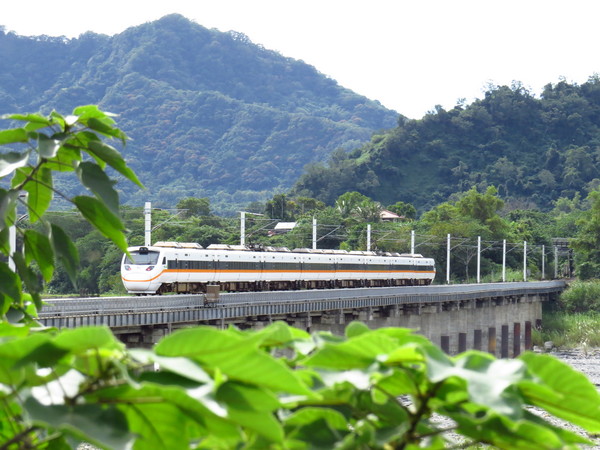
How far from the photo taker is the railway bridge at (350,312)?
25703 mm

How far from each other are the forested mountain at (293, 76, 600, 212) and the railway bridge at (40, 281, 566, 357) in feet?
234

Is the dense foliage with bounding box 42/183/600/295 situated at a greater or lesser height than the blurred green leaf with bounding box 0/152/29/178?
lesser

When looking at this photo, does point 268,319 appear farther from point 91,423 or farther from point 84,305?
point 91,423

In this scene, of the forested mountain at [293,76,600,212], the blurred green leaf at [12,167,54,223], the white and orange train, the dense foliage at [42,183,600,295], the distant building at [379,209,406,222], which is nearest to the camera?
the blurred green leaf at [12,167,54,223]

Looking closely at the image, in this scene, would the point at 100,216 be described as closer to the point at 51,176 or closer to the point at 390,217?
the point at 51,176

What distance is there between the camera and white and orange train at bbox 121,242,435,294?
34.7 metres

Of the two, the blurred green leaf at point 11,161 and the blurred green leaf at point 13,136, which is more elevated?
the blurred green leaf at point 13,136

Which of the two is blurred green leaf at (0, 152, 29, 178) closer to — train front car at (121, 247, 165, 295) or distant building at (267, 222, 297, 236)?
train front car at (121, 247, 165, 295)

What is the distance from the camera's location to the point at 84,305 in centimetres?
2470

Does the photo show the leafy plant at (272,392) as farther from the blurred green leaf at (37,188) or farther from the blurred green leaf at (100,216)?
the blurred green leaf at (37,188)

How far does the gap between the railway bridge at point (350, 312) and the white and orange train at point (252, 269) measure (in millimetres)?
2219

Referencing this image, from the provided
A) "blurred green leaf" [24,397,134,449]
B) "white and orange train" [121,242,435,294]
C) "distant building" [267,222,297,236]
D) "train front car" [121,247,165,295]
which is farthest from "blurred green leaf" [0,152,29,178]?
"distant building" [267,222,297,236]

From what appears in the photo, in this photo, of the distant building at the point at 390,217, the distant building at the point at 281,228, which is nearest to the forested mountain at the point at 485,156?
the distant building at the point at 390,217

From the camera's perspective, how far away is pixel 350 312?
137ft
